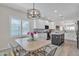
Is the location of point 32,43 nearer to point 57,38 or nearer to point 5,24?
point 57,38

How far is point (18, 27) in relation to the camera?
227 cm

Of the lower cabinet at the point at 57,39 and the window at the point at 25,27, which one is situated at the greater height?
the window at the point at 25,27

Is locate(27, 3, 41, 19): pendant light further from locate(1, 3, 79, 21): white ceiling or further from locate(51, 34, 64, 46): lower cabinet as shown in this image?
locate(51, 34, 64, 46): lower cabinet

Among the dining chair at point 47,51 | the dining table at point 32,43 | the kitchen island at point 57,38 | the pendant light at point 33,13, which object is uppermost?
the pendant light at point 33,13

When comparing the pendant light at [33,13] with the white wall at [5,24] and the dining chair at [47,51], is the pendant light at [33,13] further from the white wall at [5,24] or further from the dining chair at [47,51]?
the dining chair at [47,51]

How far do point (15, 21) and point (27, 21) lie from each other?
23 centimetres

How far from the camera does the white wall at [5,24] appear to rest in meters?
2.19

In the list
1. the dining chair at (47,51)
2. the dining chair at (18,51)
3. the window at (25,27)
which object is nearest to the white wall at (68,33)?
the dining chair at (47,51)

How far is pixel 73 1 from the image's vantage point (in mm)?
2211

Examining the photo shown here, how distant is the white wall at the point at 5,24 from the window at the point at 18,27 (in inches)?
3.0

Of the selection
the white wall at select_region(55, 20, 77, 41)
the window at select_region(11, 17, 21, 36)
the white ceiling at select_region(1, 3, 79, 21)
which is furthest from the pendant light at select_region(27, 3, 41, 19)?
the white wall at select_region(55, 20, 77, 41)

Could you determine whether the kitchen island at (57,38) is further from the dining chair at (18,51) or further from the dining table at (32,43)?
the dining chair at (18,51)

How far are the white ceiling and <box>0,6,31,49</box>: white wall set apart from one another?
100mm

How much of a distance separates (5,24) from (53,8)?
95 centimetres
